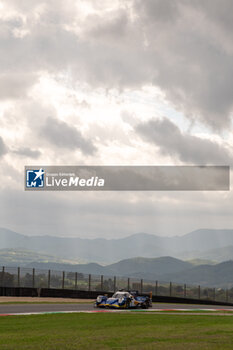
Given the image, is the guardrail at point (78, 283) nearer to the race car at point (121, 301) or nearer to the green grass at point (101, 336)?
the race car at point (121, 301)

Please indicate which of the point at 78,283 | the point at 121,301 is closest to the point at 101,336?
the point at 121,301

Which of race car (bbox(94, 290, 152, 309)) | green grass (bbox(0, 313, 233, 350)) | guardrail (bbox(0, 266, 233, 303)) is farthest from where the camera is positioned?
guardrail (bbox(0, 266, 233, 303))

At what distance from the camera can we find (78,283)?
141ft

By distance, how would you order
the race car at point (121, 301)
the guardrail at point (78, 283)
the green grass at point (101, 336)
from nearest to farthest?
the green grass at point (101, 336) → the race car at point (121, 301) → the guardrail at point (78, 283)

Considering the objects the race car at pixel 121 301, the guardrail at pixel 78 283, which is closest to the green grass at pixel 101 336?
the race car at pixel 121 301

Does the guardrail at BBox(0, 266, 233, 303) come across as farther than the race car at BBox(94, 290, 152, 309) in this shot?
Yes

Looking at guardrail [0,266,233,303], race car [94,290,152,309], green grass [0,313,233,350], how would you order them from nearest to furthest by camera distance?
green grass [0,313,233,350]
race car [94,290,152,309]
guardrail [0,266,233,303]

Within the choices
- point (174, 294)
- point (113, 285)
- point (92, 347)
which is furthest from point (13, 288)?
point (92, 347)

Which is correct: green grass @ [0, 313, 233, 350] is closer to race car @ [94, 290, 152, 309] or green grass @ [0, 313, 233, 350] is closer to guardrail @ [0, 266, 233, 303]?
race car @ [94, 290, 152, 309]

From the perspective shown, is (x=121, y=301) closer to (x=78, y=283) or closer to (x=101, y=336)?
(x=101, y=336)

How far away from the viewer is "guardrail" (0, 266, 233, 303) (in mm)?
38250

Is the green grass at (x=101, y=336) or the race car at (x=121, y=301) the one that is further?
the race car at (x=121, y=301)

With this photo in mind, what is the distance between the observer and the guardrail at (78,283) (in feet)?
125

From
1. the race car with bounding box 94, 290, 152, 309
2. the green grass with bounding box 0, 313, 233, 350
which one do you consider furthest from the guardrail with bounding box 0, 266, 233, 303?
the green grass with bounding box 0, 313, 233, 350
